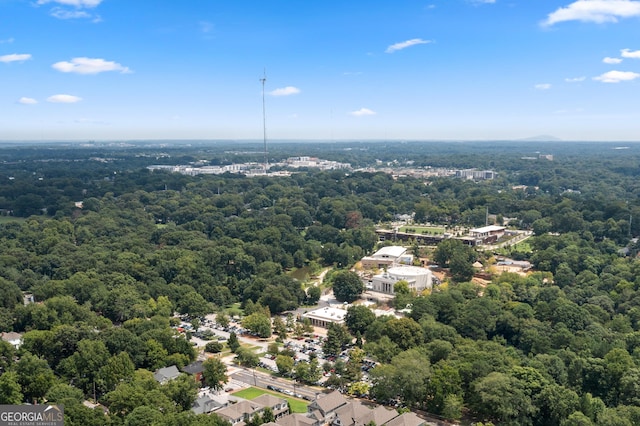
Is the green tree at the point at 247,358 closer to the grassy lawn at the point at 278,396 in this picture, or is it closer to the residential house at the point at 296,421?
the grassy lawn at the point at 278,396

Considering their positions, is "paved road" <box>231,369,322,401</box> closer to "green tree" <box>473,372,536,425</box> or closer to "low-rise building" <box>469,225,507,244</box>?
"green tree" <box>473,372,536,425</box>

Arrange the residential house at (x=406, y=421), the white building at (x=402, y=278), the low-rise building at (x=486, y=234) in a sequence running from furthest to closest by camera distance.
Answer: the low-rise building at (x=486, y=234), the white building at (x=402, y=278), the residential house at (x=406, y=421)

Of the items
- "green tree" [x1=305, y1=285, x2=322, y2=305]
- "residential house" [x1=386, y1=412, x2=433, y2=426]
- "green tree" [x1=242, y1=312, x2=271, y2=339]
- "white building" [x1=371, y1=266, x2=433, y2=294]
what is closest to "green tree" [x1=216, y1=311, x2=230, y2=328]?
"green tree" [x1=242, y1=312, x2=271, y2=339]

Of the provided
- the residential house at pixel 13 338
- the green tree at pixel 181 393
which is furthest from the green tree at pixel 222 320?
the green tree at pixel 181 393

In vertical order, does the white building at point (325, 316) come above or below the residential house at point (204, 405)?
below

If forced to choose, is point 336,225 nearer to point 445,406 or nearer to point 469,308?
point 469,308

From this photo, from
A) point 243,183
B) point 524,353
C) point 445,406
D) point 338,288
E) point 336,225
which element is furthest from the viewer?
point 243,183

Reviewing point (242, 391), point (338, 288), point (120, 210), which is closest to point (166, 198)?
point (120, 210)

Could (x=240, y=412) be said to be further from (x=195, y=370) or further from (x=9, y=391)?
(x=9, y=391)
